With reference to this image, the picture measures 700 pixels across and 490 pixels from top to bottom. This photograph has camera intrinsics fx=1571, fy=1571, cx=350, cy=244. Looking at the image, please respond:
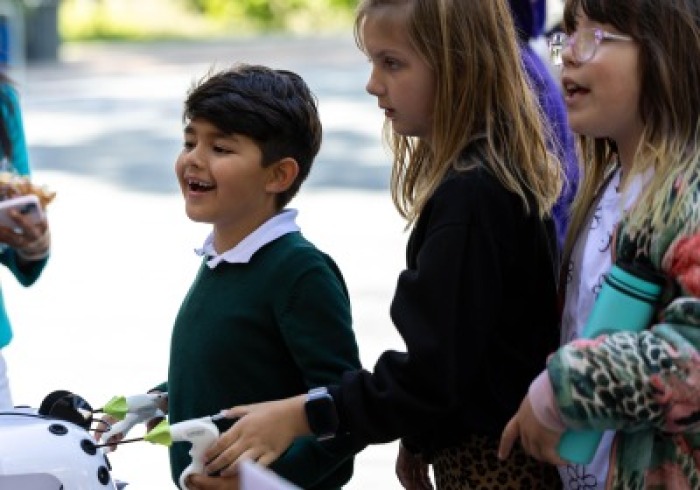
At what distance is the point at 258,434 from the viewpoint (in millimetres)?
2539

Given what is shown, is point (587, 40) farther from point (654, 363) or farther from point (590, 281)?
point (654, 363)

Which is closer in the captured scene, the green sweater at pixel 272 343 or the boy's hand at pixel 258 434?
the boy's hand at pixel 258 434

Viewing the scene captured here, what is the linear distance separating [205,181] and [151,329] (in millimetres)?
4846

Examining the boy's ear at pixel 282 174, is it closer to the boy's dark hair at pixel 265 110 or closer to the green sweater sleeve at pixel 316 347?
the boy's dark hair at pixel 265 110

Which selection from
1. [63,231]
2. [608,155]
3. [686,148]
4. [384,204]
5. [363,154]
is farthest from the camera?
[363,154]

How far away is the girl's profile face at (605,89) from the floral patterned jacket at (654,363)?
0.61 feet

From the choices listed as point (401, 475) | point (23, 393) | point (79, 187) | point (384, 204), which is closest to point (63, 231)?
point (79, 187)

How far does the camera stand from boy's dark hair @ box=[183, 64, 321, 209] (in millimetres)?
2883

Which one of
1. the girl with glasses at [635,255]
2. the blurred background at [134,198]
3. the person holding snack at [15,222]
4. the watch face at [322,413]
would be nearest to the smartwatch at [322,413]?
the watch face at [322,413]

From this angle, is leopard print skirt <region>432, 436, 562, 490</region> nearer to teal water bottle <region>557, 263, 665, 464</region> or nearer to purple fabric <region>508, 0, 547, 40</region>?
teal water bottle <region>557, 263, 665, 464</region>

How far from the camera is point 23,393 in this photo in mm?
6477

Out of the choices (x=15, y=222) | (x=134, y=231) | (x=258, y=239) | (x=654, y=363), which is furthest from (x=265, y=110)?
(x=134, y=231)

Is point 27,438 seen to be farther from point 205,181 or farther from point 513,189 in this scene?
point 513,189

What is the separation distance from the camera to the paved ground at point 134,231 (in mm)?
6875
